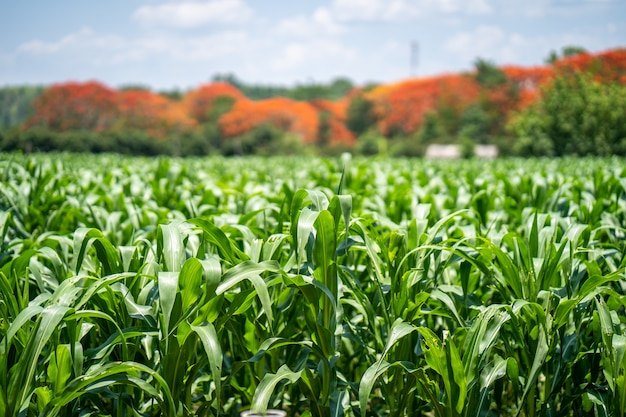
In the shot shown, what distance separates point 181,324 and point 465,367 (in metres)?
0.94

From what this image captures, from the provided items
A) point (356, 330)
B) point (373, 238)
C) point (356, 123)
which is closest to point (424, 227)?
point (373, 238)

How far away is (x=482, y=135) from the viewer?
6644 cm

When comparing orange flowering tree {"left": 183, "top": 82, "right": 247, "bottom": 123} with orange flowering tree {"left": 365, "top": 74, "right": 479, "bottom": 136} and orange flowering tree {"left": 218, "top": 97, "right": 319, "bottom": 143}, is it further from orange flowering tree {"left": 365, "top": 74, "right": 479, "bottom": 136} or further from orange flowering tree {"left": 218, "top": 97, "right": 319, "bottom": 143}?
orange flowering tree {"left": 365, "top": 74, "right": 479, "bottom": 136}

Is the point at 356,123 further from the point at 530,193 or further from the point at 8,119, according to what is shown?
the point at 530,193

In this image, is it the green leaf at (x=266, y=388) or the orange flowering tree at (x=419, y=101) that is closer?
the green leaf at (x=266, y=388)

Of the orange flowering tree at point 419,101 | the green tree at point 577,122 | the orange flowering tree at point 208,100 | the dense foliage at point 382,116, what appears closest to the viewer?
the green tree at point 577,122

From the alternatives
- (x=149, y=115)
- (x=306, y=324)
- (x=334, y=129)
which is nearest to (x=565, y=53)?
(x=334, y=129)

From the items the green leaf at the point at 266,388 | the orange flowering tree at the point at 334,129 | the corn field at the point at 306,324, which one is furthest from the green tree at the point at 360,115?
the green leaf at the point at 266,388

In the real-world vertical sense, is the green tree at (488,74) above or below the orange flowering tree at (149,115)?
above

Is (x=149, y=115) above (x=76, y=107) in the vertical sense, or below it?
below

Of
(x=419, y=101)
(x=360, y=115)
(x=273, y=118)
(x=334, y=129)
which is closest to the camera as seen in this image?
(x=419, y=101)

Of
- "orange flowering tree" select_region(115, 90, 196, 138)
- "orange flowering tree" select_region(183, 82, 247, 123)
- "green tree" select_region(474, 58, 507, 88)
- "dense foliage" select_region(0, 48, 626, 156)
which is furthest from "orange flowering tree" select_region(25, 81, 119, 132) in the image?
"green tree" select_region(474, 58, 507, 88)

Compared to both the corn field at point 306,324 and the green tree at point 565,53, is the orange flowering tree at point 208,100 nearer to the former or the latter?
the green tree at point 565,53

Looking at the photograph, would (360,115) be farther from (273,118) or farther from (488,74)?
(488,74)
